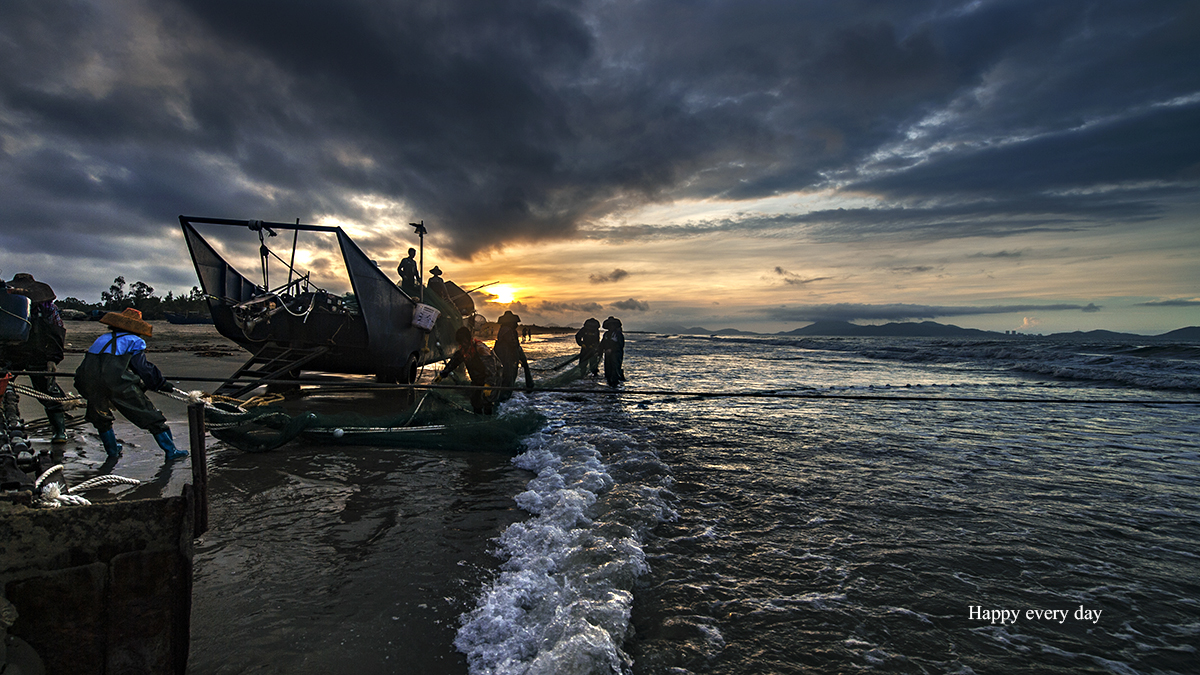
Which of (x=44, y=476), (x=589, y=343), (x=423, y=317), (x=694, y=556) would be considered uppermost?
(x=423, y=317)

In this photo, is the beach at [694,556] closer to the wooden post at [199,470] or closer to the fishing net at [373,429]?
the fishing net at [373,429]

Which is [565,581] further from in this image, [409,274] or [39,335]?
[409,274]

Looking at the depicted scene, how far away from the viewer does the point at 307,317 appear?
10031mm

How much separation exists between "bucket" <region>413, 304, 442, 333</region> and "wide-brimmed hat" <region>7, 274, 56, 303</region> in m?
5.92

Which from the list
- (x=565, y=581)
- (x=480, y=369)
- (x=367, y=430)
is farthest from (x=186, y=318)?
(x=565, y=581)

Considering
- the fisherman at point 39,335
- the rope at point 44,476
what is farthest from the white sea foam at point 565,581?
the fisherman at point 39,335

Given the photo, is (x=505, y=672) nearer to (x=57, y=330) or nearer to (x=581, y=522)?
(x=581, y=522)

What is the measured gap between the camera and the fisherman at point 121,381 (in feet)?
18.1

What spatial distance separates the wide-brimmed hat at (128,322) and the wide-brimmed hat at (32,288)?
3.23 meters

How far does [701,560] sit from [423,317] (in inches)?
388

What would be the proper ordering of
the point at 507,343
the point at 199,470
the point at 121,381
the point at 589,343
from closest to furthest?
the point at 199,470, the point at 121,381, the point at 507,343, the point at 589,343

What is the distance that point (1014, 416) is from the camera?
9.88 metres

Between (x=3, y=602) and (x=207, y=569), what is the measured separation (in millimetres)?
1963

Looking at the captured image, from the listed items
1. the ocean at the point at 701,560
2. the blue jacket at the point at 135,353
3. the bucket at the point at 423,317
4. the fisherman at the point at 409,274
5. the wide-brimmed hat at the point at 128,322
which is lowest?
the ocean at the point at 701,560
